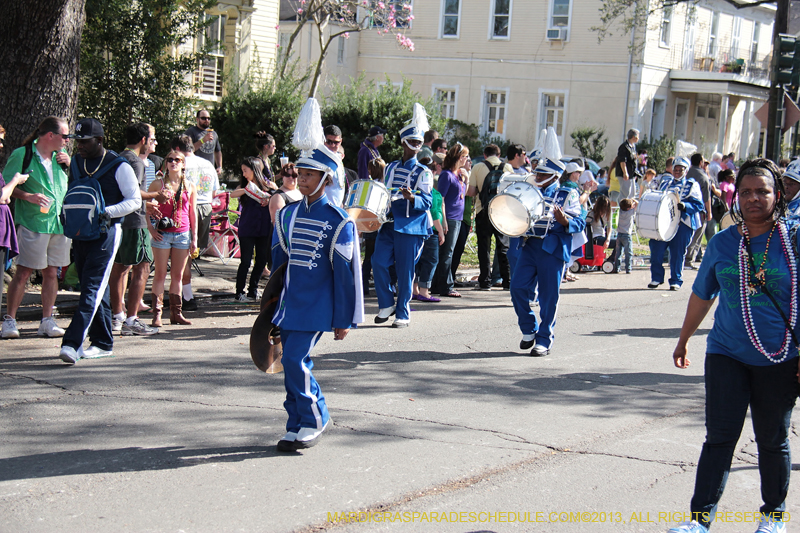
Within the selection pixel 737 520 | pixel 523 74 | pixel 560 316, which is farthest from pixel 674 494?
pixel 523 74

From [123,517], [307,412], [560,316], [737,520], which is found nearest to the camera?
[123,517]

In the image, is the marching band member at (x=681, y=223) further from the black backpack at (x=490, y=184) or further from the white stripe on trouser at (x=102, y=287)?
the white stripe on trouser at (x=102, y=287)

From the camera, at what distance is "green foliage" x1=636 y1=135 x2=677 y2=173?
31562 mm

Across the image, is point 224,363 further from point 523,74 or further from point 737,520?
point 523,74

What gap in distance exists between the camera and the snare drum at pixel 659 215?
43.1 feet

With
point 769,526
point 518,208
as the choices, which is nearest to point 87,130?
point 518,208

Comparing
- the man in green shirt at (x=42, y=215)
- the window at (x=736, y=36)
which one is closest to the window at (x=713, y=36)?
the window at (x=736, y=36)

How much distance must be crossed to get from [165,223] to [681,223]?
8.39 meters

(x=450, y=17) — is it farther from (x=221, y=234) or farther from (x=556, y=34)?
(x=221, y=234)

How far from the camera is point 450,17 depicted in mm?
35781

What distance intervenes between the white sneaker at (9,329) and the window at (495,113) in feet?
95.4

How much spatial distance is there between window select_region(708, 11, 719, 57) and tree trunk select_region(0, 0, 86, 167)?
3188 centimetres

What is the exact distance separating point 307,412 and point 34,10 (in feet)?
21.5

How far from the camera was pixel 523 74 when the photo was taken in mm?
34594
